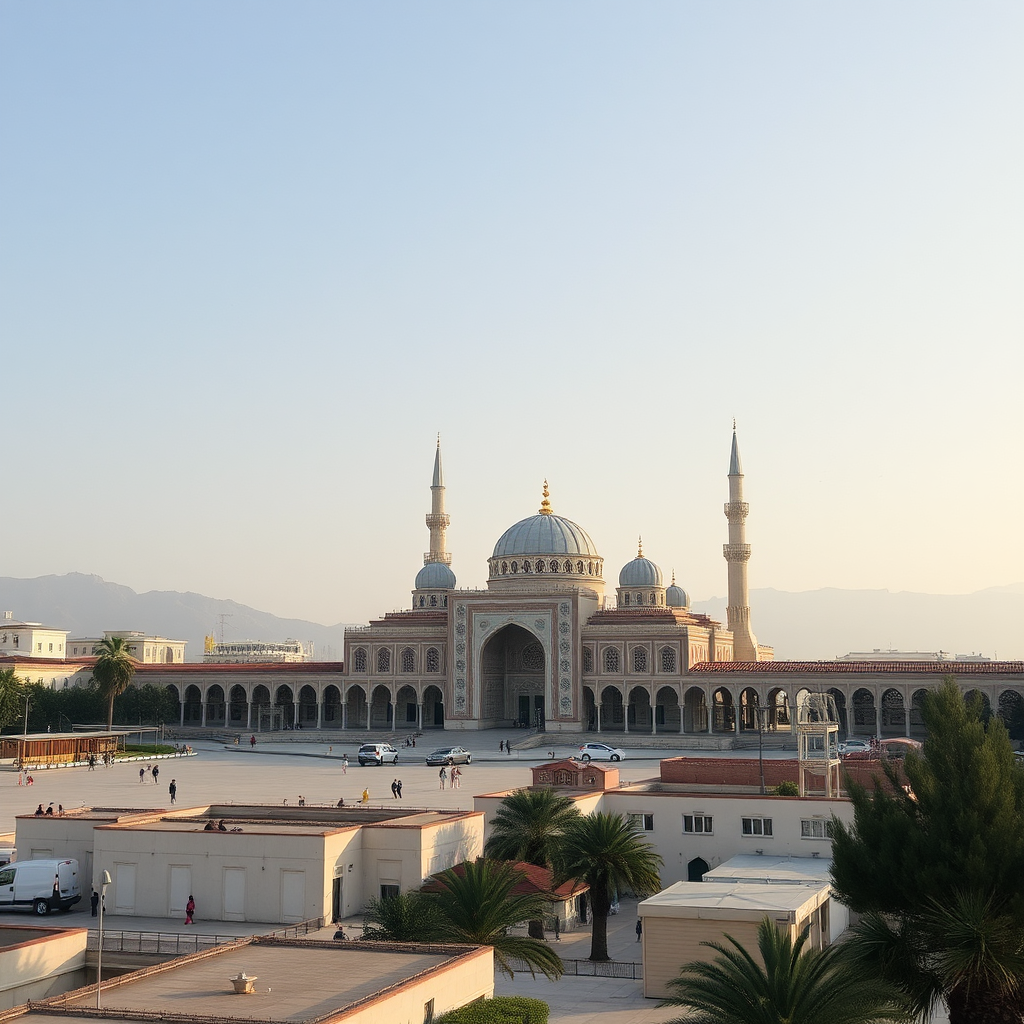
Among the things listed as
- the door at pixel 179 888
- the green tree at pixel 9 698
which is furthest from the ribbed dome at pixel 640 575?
the door at pixel 179 888

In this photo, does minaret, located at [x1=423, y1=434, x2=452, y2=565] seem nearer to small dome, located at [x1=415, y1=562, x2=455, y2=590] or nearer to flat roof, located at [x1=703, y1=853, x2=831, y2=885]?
small dome, located at [x1=415, y1=562, x2=455, y2=590]

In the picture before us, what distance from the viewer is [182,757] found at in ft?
219

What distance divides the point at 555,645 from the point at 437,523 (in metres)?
20.1

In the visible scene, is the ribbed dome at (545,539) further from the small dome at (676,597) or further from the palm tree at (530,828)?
the palm tree at (530,828)

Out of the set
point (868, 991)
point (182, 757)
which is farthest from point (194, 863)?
point (182, 757)

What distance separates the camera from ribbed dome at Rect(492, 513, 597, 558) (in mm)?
83250

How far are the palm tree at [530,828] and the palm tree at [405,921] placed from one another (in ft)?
26.7

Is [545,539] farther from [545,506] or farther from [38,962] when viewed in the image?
[38,962]

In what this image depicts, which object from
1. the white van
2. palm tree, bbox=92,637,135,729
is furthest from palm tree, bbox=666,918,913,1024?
palm tree, bbox=92,637,135,729

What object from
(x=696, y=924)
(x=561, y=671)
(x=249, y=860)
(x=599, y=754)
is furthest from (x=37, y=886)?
(x=561, y=671)

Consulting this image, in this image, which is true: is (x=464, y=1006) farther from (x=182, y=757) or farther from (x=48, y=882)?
(x=182, y=757)

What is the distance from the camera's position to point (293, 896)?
28109mm

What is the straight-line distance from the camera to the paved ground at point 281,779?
45812 millimetres

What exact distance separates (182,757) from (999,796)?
2147 inches
